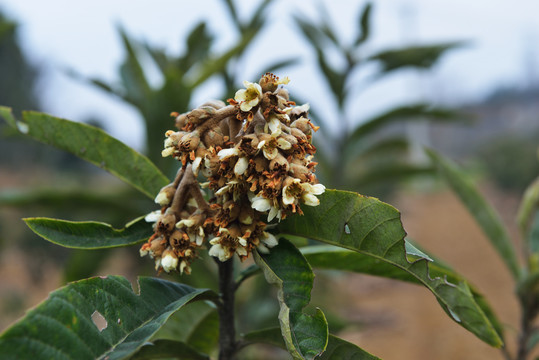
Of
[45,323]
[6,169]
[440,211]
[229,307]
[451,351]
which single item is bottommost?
[45,323]

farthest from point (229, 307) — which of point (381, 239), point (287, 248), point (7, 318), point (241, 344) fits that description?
point (7, 318)

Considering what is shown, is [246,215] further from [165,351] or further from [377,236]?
[165,351]

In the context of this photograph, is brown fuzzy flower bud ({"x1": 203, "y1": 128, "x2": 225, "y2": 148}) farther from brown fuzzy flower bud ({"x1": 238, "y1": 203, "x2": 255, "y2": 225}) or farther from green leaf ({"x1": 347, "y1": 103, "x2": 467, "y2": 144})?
green leaf ({"x1": 347, "y1": 103, "x2": 467, "y2": 144})

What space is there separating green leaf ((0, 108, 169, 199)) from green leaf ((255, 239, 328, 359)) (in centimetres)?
36

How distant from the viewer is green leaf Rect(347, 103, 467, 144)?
2803 millimetres

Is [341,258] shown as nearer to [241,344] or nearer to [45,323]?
[241,344]

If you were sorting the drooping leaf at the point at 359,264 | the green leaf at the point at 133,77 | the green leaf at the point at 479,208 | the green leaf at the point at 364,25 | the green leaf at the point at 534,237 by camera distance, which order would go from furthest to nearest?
1. the green leaf at the point at 364,25
2. the green leaf at the point at 133,77
3. the green leaf at the point at 534,237
4. the green leaf at the point at 479,208
5. the drooping leaf at the point at 359,264

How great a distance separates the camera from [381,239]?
888mm

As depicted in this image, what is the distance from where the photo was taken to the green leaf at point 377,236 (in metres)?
0.88

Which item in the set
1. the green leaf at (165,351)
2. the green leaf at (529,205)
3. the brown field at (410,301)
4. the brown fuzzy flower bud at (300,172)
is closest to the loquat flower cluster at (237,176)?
the brown fuzzy flower bud at (300,172)

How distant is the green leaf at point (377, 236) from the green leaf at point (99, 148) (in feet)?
1.34

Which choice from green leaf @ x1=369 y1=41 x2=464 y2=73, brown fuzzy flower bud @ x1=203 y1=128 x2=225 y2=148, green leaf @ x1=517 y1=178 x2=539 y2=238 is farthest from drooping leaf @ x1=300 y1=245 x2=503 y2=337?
green leaf @ x1=369 y1=41 x2=464 y2=73

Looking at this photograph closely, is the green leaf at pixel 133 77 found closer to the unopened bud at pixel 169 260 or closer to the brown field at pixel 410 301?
the unopened bud at pixel 169 260

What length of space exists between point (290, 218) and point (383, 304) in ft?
23.3
